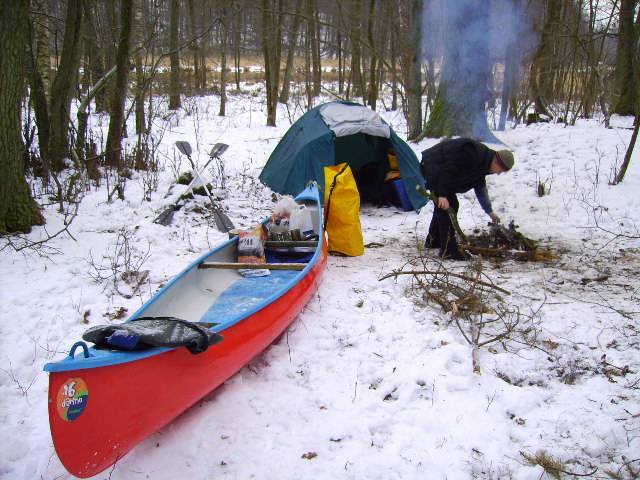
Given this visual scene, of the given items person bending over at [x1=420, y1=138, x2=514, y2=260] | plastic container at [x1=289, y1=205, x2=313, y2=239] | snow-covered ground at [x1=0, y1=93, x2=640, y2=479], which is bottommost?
snow-covered ground at [x1=0, y1=93, x2=640, y2=479]

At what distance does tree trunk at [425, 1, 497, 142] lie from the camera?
847cm

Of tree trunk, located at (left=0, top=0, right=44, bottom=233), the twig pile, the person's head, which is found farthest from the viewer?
the person's head

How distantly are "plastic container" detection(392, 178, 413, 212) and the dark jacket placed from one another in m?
2.06

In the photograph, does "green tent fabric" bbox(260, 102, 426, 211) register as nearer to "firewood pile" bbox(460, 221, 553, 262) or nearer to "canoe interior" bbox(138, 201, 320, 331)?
"firewood pile" bbox(460, 221, 553, 262)

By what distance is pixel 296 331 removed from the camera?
389 centimetres

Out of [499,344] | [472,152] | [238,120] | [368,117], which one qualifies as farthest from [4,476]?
[238,120]

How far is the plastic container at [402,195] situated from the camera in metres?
7.38

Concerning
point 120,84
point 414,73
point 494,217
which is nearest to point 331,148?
point 494,217

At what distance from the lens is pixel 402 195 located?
7.41 m

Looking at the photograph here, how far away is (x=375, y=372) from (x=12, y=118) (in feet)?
14.2

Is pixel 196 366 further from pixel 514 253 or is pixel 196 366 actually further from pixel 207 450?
pixel 514 253

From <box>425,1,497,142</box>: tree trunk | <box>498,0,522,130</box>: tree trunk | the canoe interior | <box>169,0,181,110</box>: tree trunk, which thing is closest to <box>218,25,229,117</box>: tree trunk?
<box>169,0,181,110</box>: tree trunk

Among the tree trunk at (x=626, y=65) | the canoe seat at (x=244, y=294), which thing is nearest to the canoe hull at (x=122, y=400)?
the canoe seat at (x=244, y=294)

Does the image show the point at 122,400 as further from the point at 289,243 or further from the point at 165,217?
the point at 165,217
